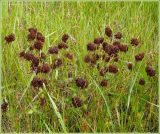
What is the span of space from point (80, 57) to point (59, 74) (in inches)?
5.6

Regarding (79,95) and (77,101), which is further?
(79,95)

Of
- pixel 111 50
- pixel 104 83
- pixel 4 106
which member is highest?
pixel 111 50

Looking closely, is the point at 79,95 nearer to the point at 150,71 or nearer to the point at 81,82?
the point at 81,82

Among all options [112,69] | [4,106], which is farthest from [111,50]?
[4,106]

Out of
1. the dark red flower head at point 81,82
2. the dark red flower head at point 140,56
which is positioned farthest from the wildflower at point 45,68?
the dark red flower head at point 140,56

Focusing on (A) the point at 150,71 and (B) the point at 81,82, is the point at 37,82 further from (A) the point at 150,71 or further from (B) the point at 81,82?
(A) the point at 150,71

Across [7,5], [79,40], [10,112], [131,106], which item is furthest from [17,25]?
[131,106]

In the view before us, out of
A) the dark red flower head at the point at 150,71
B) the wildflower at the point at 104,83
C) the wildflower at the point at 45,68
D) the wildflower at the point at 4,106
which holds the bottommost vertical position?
the wildflower at the point at 4,106

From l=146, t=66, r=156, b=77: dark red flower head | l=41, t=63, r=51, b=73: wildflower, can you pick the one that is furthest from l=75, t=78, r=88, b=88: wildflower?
→ l=146, t=66, r=156, b=77: dark red flower head

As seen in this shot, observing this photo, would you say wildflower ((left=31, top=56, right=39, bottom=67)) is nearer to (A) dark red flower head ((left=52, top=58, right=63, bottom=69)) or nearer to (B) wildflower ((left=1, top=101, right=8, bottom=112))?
(A) dark red flower head ((left=52, top=58, right=63, bottom=69))

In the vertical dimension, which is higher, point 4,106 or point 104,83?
point 104,83

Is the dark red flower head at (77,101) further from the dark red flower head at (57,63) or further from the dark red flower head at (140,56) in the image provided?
the dark red flower head at (140,56)

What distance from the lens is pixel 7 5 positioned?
2469mm

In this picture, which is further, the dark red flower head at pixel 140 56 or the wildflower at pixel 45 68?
the dark red flower head at pixel 140 56
